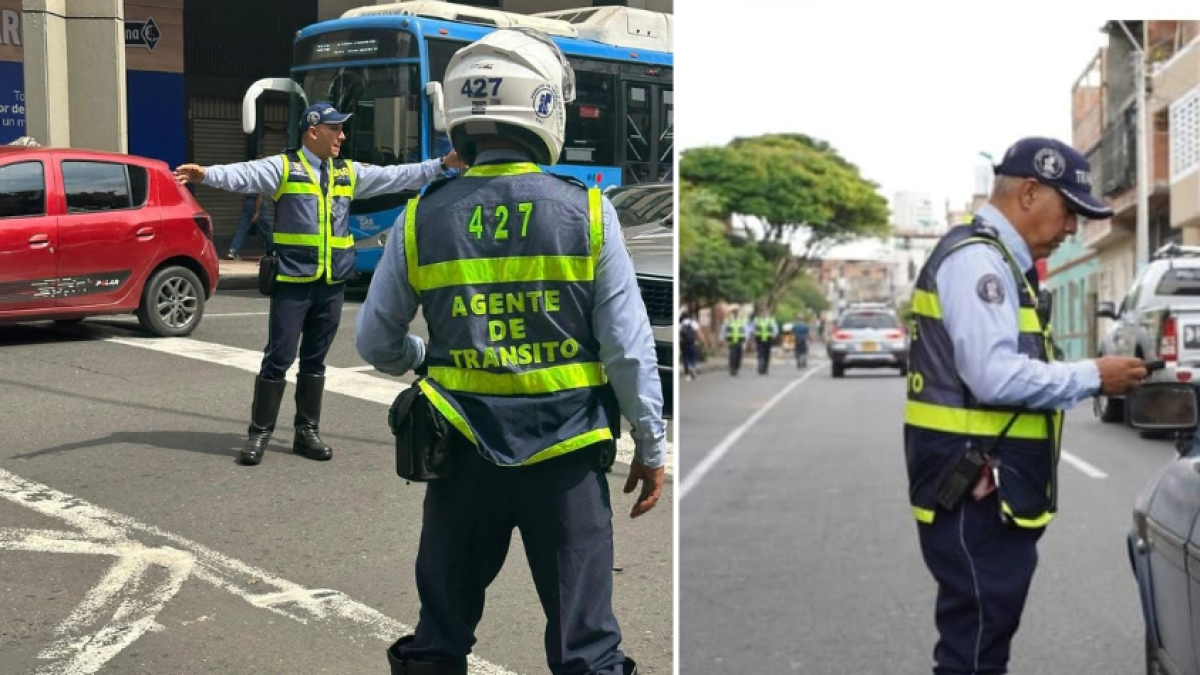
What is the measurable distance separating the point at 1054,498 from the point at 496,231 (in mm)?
1102

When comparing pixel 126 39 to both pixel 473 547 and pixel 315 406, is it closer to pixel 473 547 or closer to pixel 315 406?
pixel 315 406

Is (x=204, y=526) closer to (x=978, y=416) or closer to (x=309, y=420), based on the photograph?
(x=309, y=420)

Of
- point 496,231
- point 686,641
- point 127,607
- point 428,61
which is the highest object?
point 428,61

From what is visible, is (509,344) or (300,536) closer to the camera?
(509,344)

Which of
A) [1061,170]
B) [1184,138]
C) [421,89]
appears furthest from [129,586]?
[1184,138]

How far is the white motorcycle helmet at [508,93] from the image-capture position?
9.98ft

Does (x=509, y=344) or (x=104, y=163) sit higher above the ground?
(x=104, y=163)

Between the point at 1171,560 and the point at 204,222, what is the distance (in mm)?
2312

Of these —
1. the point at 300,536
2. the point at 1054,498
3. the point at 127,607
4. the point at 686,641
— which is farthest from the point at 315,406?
the point at 686,641

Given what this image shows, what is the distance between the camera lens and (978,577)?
2938mm

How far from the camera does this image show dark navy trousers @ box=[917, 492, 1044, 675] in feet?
9.52

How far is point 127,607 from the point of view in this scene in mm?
3670

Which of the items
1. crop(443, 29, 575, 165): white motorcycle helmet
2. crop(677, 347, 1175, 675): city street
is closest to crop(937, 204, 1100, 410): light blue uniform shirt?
crop(443, 29, 575, 165): white motorcycle helmet

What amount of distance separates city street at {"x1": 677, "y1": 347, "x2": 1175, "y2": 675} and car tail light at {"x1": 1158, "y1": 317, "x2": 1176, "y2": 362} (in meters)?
3.94
